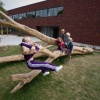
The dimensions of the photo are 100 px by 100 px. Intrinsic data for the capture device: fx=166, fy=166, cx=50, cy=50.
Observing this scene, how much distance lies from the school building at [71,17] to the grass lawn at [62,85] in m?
10.5

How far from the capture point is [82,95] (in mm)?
5316

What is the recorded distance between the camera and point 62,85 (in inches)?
232

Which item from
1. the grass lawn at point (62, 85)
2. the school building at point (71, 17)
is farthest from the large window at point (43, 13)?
the grass lawn at point (62, 85)

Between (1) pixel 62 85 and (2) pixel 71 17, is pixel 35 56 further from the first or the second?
(2) pixel 71 17

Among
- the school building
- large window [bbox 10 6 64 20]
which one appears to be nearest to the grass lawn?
the school building

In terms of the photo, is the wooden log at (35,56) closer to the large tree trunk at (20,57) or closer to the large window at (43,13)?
the large tree trunk at (20,57)

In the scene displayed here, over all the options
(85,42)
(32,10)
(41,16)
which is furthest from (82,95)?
(32,10)

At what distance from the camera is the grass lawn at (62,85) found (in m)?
5.39

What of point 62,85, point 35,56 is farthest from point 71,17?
point 62,85

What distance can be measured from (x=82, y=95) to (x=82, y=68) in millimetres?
2003

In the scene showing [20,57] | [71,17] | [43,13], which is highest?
[43,13]

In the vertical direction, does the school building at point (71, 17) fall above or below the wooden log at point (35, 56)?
above

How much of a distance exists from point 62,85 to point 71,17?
1605cm

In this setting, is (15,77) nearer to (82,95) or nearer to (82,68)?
(82,95)
